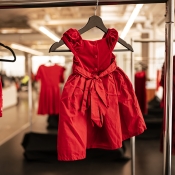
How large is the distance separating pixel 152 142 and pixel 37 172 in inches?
84.6

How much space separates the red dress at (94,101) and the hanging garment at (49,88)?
3.38 m

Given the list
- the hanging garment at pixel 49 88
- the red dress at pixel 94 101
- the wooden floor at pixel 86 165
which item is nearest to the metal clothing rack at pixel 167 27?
the red dress at pixel 94 101

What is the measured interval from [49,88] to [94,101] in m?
3.53

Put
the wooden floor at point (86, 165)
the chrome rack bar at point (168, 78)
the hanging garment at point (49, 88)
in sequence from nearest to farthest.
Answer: the chrome rack bar at point (168, 78)
the wooden floor at point (86, 165)
the hanging garment at point (49, 88)

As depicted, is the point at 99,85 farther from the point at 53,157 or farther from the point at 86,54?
the point at 53,157

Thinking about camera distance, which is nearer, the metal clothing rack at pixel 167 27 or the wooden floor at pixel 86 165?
the metal clothing rack at pixel 167 27

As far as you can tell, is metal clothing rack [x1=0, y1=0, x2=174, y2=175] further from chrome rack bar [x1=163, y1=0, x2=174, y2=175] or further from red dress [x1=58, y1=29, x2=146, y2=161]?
red dress [x1=58, y1=29, x2=146, y2=161]

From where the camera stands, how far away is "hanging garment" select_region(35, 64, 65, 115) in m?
4.60

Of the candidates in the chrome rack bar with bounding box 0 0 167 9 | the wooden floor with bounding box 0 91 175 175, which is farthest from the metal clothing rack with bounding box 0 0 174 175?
the wooden floor with bounding box 0 91 175 175

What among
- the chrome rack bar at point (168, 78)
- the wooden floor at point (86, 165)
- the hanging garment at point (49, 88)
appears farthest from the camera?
the hanging garment at point (49, 88)

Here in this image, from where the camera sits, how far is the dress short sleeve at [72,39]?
3.95ft

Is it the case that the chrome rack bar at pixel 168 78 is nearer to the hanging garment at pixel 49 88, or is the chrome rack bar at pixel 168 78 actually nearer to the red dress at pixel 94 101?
the red dress at pixel 94 101

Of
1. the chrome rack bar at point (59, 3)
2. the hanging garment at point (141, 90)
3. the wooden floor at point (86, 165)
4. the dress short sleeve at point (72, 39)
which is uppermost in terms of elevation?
the chrome rack bar at point (59, 3)

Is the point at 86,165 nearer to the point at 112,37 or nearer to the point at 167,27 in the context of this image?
the point at 112,37
